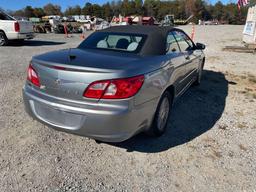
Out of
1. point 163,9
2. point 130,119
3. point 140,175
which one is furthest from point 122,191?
point 163,9

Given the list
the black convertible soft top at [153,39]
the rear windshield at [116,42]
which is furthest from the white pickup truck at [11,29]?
the black convertible soft top at [153,39]

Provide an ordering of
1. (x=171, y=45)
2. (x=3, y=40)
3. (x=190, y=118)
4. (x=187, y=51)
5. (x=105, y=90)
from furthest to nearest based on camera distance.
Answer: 1. (x=3, y=40)
2. (x=187, y=51)
3. (x=190, y=118)
4. (x=171, y=45)
5. (x=105, y=90)

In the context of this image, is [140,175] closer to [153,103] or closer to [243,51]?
[153,103]

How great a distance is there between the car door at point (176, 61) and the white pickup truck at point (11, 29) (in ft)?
35.1

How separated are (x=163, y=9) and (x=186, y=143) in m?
114

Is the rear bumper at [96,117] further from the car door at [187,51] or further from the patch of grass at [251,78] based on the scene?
the patch of grass at [251,78]

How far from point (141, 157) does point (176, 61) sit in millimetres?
1593

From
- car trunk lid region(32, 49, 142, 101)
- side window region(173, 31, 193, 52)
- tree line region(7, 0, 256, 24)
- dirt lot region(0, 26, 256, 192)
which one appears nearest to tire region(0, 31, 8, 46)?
dirt lot region(0, 26, 256, 192)

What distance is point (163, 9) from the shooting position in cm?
10938

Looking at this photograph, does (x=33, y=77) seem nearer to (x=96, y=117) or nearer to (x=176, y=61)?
(x=96, y=117)

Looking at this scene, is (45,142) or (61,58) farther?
(45,142)

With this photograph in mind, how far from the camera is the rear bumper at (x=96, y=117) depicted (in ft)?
8.64

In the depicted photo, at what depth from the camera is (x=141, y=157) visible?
317 cm

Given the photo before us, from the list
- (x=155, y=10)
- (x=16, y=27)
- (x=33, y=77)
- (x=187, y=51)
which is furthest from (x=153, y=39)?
(x=155, y=10)
